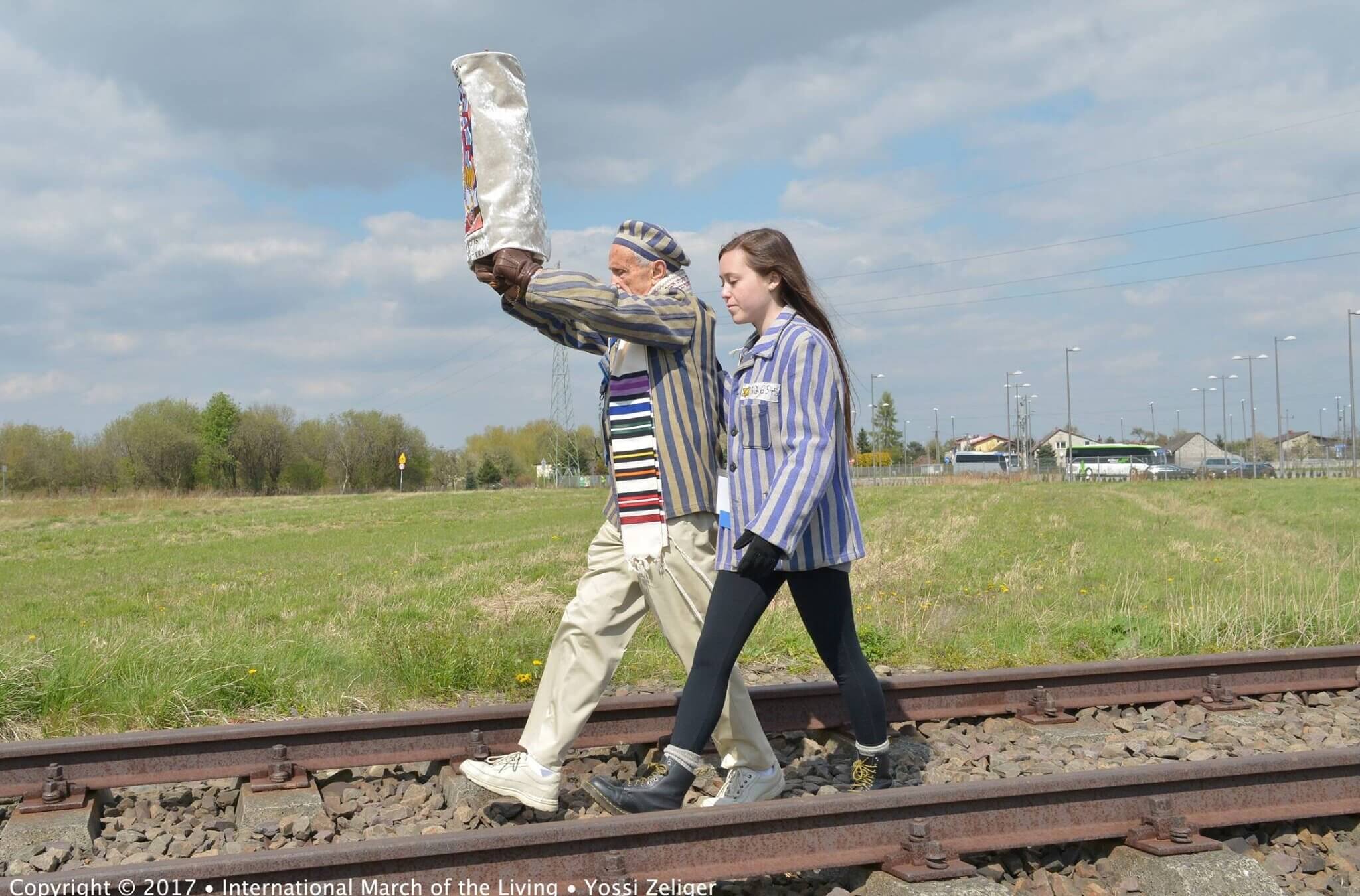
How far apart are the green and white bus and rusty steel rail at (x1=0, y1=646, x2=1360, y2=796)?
79856 millimetres

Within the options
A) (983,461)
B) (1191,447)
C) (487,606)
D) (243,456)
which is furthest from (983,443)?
(487,606)

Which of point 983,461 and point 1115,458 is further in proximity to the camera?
point 983,461

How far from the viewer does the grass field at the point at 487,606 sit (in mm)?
6117

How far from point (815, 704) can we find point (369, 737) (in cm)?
207

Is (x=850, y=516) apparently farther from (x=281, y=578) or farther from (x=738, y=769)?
(x=281, y=578)

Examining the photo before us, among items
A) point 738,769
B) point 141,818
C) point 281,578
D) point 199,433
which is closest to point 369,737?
point 141,818

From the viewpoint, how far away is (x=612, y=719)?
5098 mm

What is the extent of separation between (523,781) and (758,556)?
4.01 feet

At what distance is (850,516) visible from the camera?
13.4 feet

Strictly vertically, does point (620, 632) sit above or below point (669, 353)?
below

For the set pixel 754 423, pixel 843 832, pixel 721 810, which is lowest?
pixel 843 832

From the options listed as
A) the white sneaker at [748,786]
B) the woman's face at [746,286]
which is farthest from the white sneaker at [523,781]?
the woman's face at [746,286]

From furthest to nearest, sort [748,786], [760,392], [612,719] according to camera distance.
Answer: [612,719], [748,786], [760,392]

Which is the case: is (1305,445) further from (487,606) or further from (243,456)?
(487,606)
